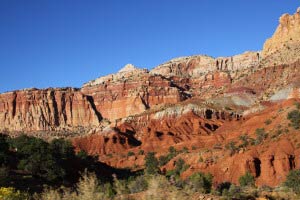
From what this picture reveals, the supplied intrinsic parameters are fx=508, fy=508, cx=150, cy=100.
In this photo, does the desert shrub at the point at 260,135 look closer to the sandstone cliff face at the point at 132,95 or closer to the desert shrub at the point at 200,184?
the desert shrub at the point at 200,184

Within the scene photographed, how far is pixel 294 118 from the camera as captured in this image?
73125mm

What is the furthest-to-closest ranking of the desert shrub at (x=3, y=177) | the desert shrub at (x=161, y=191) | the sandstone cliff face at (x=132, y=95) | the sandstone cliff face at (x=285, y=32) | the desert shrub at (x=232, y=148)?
the sandstone cliff face at (x=132, y=95) → the sandstone cliff face at (x=285, y=32) → the desert shrub at (x=232, y=148) → the desert shrub at (x=3, y=177) → the desert shrub at (x=161, y=191)

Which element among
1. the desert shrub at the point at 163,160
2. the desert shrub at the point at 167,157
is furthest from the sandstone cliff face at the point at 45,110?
the desert shrub at the point at 163,160

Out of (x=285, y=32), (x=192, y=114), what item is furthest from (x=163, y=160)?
(x=285, y=32)

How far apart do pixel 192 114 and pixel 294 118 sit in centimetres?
4679

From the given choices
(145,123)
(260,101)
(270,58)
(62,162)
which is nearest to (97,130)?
(145,123)

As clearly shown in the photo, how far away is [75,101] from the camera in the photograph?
640 feet

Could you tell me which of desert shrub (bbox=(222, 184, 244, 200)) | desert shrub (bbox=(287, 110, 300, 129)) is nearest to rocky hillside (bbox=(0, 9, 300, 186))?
desert shrub (bbox=(287, 110, 300, 129))

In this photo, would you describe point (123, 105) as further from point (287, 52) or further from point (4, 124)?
point (287, 52)

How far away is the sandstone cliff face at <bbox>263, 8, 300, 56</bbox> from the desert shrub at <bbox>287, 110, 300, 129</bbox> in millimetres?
70338

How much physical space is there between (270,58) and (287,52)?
7682 millimetres

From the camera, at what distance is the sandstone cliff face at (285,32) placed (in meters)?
147

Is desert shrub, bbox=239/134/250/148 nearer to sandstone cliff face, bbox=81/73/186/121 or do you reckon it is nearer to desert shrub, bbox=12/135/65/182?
desert shrub, bbox=12/135/65/182

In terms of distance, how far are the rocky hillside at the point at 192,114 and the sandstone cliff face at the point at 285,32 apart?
1.14ft
